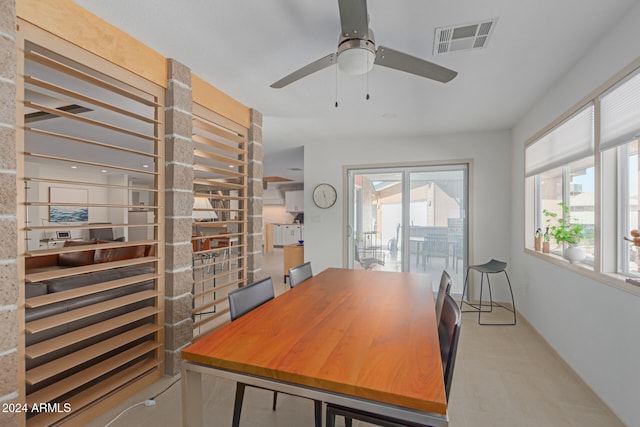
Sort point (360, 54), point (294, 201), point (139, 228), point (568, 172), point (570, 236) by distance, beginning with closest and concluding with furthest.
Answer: point (360, 54) < point (570, 236) < point (568, 172) < point (139, 228) < point (294, 201)

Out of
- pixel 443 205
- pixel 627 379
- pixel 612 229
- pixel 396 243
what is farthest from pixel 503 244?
pixel 627 379

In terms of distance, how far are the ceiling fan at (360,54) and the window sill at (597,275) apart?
5.02 ft

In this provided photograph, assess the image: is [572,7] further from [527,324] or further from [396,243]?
[396,243]

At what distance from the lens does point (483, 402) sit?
2072 millimetres

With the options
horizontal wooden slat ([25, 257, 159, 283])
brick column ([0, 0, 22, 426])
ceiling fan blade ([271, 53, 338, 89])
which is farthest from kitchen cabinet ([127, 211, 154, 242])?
ceiling fan blade ([271, 53, 338, 89])

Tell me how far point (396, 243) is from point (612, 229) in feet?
9.73

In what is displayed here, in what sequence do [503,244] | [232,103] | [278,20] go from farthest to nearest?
1. [503,244]
2. [232,103]
3. [278,20]

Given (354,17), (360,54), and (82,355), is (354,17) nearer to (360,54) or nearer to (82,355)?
(360,54)

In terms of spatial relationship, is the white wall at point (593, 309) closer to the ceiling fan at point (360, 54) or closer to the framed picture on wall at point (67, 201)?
the ceiling fan at point (360, 54)

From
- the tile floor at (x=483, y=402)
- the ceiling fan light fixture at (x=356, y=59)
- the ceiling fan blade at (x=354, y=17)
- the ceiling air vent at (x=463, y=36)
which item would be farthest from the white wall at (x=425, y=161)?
the ceiling fan blade at (x=354, y=17)

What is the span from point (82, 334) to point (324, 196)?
11.8 feet

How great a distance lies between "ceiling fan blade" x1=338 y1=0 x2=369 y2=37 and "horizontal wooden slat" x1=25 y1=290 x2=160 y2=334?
206 cm

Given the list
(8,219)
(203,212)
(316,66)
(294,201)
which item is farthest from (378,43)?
(294,201)

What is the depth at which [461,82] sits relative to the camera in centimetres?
271
